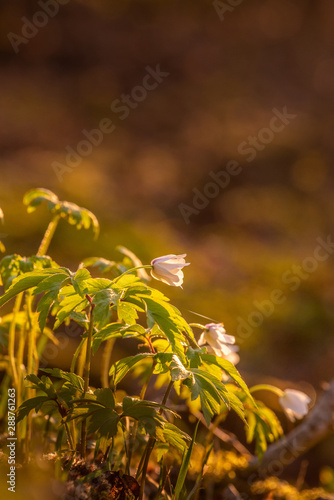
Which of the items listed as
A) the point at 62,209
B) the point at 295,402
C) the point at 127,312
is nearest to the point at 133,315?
the point at 127,312

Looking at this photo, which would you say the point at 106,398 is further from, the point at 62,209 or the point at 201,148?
the point at 201,148

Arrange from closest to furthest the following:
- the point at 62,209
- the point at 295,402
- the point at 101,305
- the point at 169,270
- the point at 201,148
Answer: the point at 101,305 → the point at 169,270 → the point at 62,209 → the point at 295,402 → the point at 201,148

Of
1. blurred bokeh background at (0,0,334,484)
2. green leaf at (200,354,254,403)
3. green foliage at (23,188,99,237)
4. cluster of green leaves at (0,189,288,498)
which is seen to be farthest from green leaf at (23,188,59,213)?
blurred bokeh background at (0,0,334,484)

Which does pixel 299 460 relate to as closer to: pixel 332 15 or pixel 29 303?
pixel 29 303

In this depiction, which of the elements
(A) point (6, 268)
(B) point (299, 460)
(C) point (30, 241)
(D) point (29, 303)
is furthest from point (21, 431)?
(C) point (30, 241)

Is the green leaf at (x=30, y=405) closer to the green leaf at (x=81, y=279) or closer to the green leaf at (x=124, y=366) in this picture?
the green leaf at (x=124, y=366)

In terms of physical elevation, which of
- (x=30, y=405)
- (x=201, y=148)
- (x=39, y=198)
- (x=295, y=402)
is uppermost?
(x=201, y=148)

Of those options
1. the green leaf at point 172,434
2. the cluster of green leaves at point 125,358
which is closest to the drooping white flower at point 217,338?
the cluster of green leaves at point 125,358

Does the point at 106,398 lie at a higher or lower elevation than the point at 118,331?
lower

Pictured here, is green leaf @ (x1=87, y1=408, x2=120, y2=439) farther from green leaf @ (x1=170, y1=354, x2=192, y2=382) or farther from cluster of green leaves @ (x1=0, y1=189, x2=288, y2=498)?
green leaf @ (x1=170, y1=354, x2=192, y2=382)

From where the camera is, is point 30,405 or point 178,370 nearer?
point 178,370
